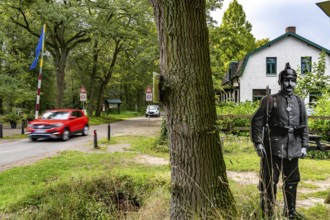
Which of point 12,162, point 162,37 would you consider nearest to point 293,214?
point 162,37

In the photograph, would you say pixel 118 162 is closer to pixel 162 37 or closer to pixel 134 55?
pixel 162 37

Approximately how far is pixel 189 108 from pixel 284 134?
4.49 ft

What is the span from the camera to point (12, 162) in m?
10.1

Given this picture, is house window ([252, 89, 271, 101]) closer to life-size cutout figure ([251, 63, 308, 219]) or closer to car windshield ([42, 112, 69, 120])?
car windshield ([42, 112, 69, 120])

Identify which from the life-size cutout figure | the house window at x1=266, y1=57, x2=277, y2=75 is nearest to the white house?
the house window at x1=266, y1=57, x2=277, y2=75

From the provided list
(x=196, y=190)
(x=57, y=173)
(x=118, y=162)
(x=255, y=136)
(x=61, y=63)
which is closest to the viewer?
(x=196, y=190)

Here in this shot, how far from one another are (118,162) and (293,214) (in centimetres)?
633

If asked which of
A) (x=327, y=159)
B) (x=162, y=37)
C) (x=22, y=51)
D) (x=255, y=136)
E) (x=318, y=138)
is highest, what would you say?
(x=22, y=51)

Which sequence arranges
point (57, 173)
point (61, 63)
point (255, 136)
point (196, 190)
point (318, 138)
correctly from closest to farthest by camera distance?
point (196, 190) < point (255, 136) < point (57, 173) < point (318, 138) < point (61, 63)

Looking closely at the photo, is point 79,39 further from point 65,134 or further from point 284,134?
point 284,134

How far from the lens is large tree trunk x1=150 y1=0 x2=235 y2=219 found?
138 inches

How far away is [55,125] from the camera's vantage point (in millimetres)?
15570

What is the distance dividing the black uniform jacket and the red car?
13.2 m

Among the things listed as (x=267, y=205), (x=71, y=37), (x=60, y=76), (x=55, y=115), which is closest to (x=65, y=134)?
(x=55, y=115)
